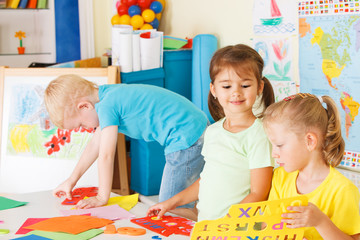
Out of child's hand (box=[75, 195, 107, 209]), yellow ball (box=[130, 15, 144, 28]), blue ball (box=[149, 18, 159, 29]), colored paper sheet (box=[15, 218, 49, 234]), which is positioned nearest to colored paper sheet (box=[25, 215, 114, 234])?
colored paper sheet (box=[15, 218, 49, 234])

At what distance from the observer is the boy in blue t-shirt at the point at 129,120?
191 centimetres

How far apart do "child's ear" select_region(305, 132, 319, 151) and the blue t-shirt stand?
0.82 meters

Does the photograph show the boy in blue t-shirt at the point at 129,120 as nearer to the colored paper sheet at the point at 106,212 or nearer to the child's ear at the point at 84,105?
the child's ear at the point at 84,105

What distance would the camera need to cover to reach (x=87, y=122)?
199 centimetres

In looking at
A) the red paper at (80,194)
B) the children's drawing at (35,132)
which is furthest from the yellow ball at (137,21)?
the red paper at (80,194)

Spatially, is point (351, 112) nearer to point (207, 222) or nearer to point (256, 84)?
point (256, 84)

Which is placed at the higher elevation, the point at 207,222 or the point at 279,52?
the point at 279,52

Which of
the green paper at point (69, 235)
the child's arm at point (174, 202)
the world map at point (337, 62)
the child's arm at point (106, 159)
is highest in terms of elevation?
the world map at point (337, 62)

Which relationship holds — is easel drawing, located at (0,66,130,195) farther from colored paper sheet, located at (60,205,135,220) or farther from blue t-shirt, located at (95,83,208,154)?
colored paper sheet, located at (60,205,135,220)

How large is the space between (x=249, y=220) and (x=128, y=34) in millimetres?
1929

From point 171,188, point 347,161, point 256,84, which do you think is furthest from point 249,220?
point 347,161

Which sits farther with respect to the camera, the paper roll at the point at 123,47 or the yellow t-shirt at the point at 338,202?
the paper roll at the point at 123,47

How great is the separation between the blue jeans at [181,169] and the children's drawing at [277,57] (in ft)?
2.43

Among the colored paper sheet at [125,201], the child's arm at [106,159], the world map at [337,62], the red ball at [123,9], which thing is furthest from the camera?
the red ball at [123,9]
